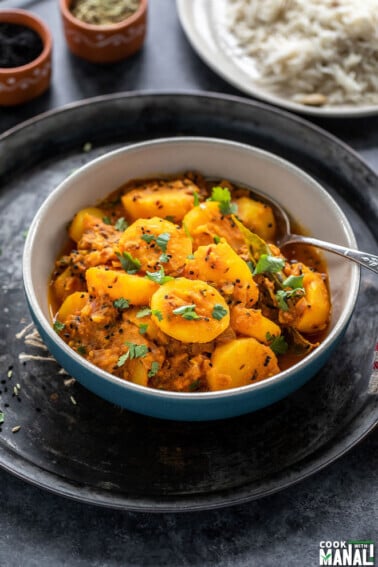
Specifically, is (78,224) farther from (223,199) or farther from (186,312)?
(186,312)

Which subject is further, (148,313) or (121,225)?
(121,225)

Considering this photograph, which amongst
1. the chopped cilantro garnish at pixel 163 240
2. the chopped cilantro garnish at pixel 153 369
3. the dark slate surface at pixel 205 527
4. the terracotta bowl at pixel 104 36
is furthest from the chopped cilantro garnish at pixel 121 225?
the terracotta bowl at pixel 104 36

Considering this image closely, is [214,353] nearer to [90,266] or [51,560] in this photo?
[90,266]

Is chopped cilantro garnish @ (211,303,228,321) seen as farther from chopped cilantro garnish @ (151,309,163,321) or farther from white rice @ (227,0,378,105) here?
white rice @ (227,0,378,105)

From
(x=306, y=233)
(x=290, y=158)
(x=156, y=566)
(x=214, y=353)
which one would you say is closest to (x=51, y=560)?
(x=156, y=566)

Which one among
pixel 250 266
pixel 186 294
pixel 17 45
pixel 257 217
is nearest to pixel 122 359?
pixel 186 294

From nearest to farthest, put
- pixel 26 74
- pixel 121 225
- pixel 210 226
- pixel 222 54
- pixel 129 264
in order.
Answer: pixel 129 264 → pixel 210 226 → pixel 121 225 → pixel 26 74 → pixel 222 54
